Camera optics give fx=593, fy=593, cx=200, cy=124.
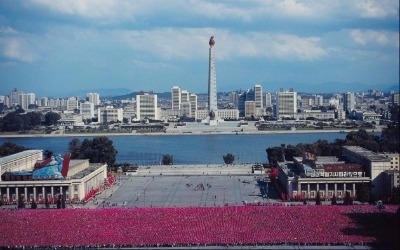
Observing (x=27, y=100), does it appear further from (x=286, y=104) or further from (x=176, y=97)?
(x=286, y=104)

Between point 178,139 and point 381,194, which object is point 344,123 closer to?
point 178,139

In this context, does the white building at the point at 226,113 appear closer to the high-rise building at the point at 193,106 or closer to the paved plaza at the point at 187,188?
the high-rise building at the point at 193,106

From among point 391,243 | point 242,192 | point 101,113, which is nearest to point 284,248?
point 391,243

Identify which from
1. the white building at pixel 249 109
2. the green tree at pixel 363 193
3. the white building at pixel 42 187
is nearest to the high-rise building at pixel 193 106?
the white building at pixel 249 109

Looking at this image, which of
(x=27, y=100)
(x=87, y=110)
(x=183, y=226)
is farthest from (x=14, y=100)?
(x=183, y=226)

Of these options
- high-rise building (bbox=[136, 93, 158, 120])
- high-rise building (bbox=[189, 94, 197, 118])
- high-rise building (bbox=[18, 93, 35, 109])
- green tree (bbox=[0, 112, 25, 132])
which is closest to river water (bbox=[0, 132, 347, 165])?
green tree (bbox=[0, 112, 25, 132])
